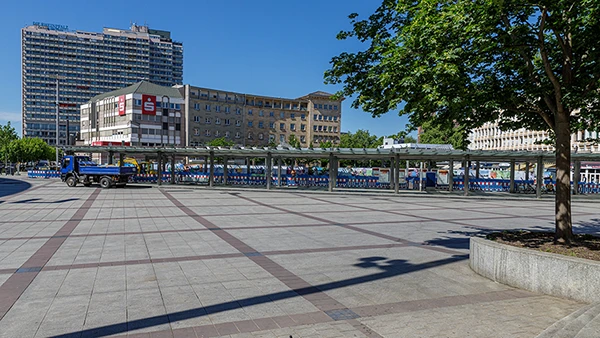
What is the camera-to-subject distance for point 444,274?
24.9 feet

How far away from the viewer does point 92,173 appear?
3091 cm

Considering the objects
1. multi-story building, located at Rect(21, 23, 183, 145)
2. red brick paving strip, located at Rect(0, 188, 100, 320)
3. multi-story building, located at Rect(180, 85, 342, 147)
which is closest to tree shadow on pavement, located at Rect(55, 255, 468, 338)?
red brick paving strip, located at Rect(0, 188, 100, 320)

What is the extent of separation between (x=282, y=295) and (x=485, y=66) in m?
5.99

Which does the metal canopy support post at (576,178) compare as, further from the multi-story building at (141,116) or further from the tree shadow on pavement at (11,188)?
the multi-story building at (141,116)

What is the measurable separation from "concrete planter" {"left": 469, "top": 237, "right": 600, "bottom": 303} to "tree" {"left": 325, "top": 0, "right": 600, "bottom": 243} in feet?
5.67

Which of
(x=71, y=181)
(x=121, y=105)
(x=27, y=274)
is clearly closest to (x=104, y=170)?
(x=71, y=181)

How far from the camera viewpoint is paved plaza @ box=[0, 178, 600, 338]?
5.15 metres

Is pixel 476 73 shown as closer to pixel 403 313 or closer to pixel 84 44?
pixel 403 313

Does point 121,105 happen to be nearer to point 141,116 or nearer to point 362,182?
point 141,116

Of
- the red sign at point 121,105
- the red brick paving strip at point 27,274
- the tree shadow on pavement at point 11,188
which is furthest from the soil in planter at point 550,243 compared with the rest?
the red sign at point 121,105

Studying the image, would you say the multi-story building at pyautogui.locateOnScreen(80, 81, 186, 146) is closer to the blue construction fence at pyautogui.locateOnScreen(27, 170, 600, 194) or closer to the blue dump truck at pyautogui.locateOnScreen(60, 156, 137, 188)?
the blue construction fence at pyautogui.locateOnScreen(27, 170, 600, 194)

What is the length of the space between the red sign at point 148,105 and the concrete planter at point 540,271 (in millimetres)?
79779

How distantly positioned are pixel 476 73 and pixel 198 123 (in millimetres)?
80888

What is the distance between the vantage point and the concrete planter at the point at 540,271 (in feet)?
19.6
